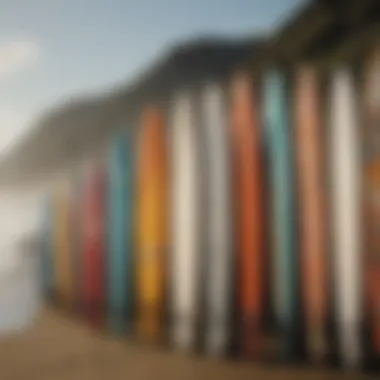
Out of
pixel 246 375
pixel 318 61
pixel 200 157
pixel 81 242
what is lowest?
pixel 246 375

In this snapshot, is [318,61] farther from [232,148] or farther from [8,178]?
[8,178]

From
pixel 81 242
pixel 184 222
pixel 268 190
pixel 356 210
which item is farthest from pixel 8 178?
pixel 356 210

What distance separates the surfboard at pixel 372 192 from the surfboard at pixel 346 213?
0.01 metres

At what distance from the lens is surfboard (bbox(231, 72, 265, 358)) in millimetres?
961

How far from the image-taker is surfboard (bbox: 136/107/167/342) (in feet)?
3.18

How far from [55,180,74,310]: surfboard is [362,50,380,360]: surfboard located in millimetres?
374

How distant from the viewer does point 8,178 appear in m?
0.99

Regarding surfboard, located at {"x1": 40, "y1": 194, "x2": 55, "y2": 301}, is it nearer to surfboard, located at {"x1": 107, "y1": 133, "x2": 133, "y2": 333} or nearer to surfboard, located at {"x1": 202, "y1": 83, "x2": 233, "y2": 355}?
surfboard, located at {"x1": 107, "y1": 133, "x2": 133, "y2": 333}

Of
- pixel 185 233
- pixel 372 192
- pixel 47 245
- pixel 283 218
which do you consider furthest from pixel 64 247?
pixel 372 192

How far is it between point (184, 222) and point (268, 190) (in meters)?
0.12

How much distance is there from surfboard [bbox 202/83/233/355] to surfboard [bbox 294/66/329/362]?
94 mm

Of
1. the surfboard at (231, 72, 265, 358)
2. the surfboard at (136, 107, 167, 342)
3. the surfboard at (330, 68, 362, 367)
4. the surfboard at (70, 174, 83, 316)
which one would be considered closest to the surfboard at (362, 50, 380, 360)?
the surfboard at (330, 68, 362, 367)

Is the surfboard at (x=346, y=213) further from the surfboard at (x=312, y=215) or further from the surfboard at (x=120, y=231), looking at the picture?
the surfboard at (x=120, y=231)

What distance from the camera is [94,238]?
985mm
